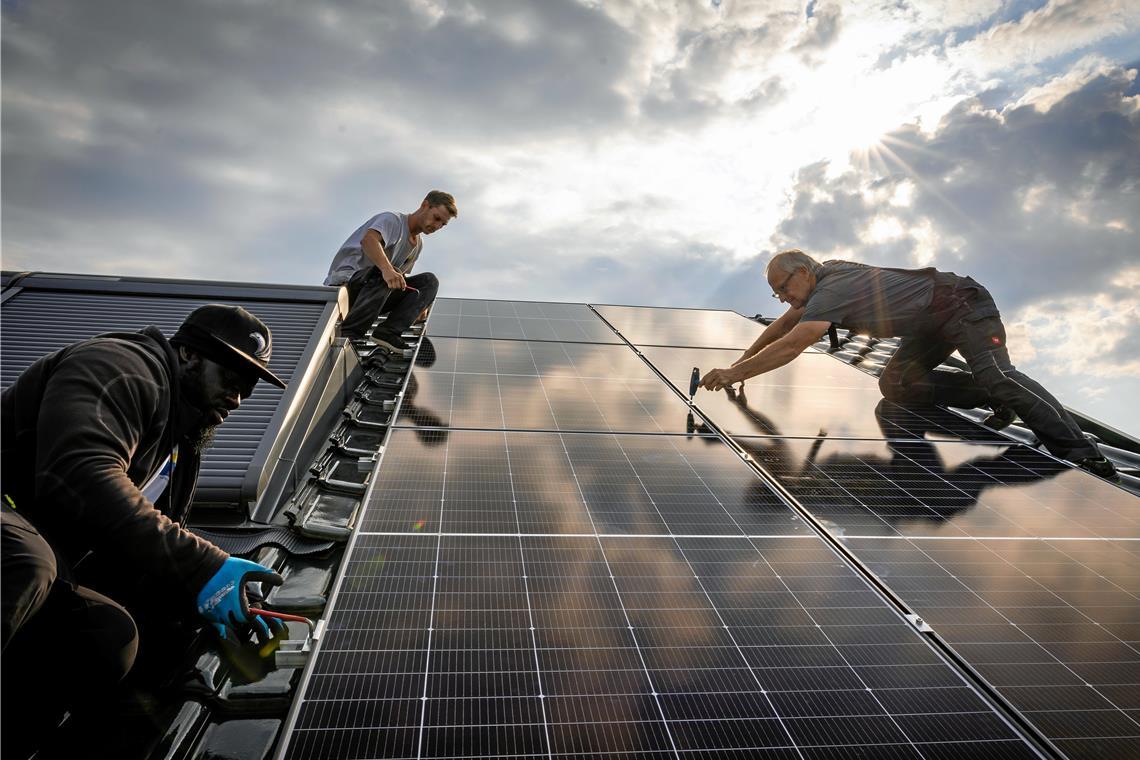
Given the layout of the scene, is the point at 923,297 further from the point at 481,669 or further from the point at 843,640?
the point at 481,669

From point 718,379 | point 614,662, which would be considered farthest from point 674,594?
point 718,379

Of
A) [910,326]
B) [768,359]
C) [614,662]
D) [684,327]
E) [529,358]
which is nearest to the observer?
[614,662]

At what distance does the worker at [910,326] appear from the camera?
5.88 m

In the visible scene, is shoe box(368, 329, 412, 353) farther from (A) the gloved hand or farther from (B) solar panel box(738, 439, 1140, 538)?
(A) the gloved hand

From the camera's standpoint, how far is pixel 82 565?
2668 millimetres

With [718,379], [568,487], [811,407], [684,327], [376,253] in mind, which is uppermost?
[376,253]

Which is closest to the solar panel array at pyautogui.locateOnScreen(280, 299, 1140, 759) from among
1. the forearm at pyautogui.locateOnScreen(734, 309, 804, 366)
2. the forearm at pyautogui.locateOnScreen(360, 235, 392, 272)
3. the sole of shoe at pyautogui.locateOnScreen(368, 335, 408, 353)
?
the forearm at pyautogui.locateOnScreen(734, 309, 804, 366)

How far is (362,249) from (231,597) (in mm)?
5676

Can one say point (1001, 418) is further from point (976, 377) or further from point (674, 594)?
point (674, 594)

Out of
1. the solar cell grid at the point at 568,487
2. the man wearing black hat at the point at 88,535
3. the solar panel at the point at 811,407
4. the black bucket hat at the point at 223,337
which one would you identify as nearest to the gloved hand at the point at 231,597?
the man wearing black hat at the point at 88,535

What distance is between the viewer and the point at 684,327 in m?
9.62

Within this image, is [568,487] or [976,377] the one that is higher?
[976,377]

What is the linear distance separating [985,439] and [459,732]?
5.22 m

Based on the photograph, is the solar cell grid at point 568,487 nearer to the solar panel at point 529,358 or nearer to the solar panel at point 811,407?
the solar panel at point 811,407
